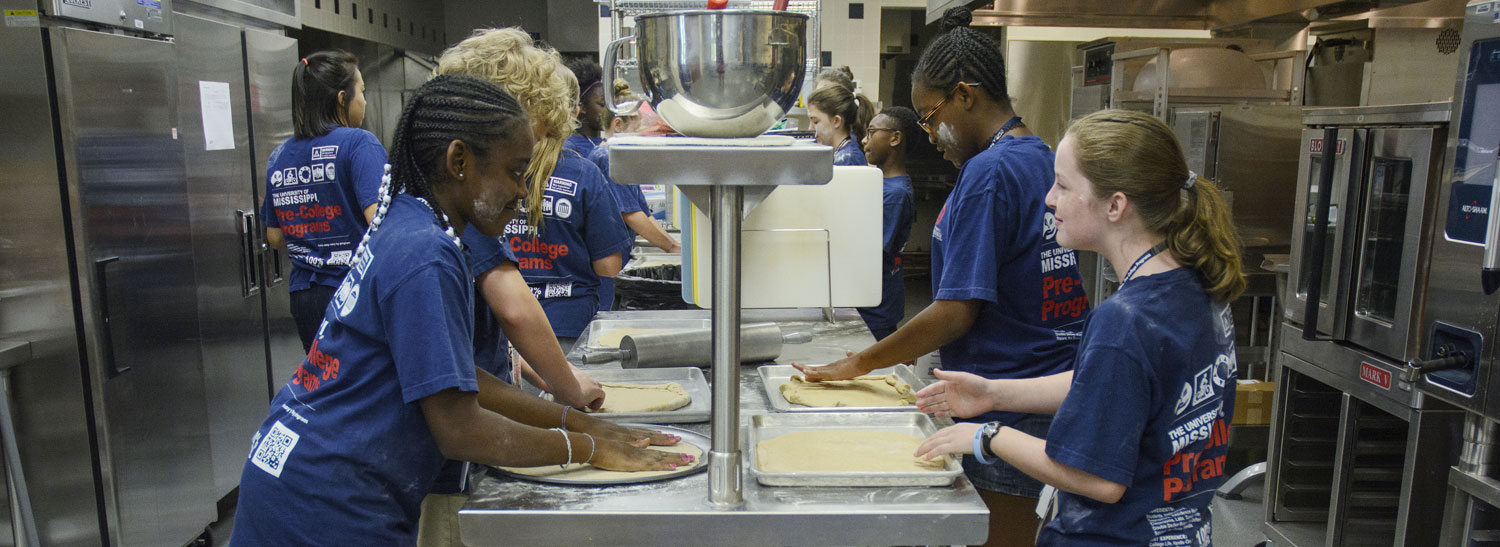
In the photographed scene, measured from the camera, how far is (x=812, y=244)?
2.03m

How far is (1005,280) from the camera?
191 centimetres

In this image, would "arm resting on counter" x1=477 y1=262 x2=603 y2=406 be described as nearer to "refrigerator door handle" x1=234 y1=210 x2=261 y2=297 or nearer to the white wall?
"refrigerator door handle" x1=234 y1=210 x2=261 y2=297

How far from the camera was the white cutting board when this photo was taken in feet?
6.59

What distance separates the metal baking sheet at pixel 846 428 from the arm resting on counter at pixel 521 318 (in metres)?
0.37

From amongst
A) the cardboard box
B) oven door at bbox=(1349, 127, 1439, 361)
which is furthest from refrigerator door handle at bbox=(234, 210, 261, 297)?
the cardboard box

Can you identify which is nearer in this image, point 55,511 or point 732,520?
point 732,520

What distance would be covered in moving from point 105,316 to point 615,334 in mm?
1420

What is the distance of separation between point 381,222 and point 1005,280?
1.16 m

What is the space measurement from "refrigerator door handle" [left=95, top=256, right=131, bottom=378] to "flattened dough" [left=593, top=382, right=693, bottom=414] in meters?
1.58

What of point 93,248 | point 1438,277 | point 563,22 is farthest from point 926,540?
point 563,22

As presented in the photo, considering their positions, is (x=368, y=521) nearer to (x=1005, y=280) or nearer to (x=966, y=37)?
(x=1005, y=280)

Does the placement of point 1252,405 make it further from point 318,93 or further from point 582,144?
point 318,93

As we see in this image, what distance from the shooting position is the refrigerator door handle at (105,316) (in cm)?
264

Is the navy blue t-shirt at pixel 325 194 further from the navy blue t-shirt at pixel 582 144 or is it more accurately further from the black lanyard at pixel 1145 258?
the black lanyard at pixel 1145 258
